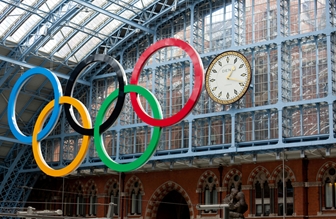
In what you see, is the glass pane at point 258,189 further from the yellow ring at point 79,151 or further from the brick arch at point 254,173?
the yellow ring at point 79,151

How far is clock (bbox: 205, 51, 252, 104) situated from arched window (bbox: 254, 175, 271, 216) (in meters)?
6.49

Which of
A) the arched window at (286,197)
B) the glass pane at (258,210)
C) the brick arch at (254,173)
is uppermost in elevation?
the brick arch at (254,173)

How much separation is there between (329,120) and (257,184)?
839 centimetres

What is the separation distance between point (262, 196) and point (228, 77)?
9080mm

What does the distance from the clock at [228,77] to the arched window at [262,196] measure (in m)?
6.49

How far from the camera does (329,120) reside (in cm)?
4247

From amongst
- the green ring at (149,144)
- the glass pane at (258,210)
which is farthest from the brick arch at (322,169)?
the green ring at (149,144)

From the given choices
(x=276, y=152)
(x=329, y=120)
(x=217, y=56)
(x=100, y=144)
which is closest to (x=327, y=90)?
(x=329, y=120)

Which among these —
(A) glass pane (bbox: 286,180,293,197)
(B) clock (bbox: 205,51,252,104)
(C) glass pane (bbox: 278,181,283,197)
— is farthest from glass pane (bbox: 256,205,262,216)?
(B) clock (bbox: 205,51,252,104)

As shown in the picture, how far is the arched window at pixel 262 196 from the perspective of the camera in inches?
1866

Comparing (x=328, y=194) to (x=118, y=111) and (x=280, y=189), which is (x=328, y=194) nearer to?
(x=280, y=189)

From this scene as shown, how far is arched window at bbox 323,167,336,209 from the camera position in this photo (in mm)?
44750

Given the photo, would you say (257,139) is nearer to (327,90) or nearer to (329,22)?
(327,90)

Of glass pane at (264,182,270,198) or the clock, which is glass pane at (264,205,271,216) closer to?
glass pane at (264,182,270,198)
